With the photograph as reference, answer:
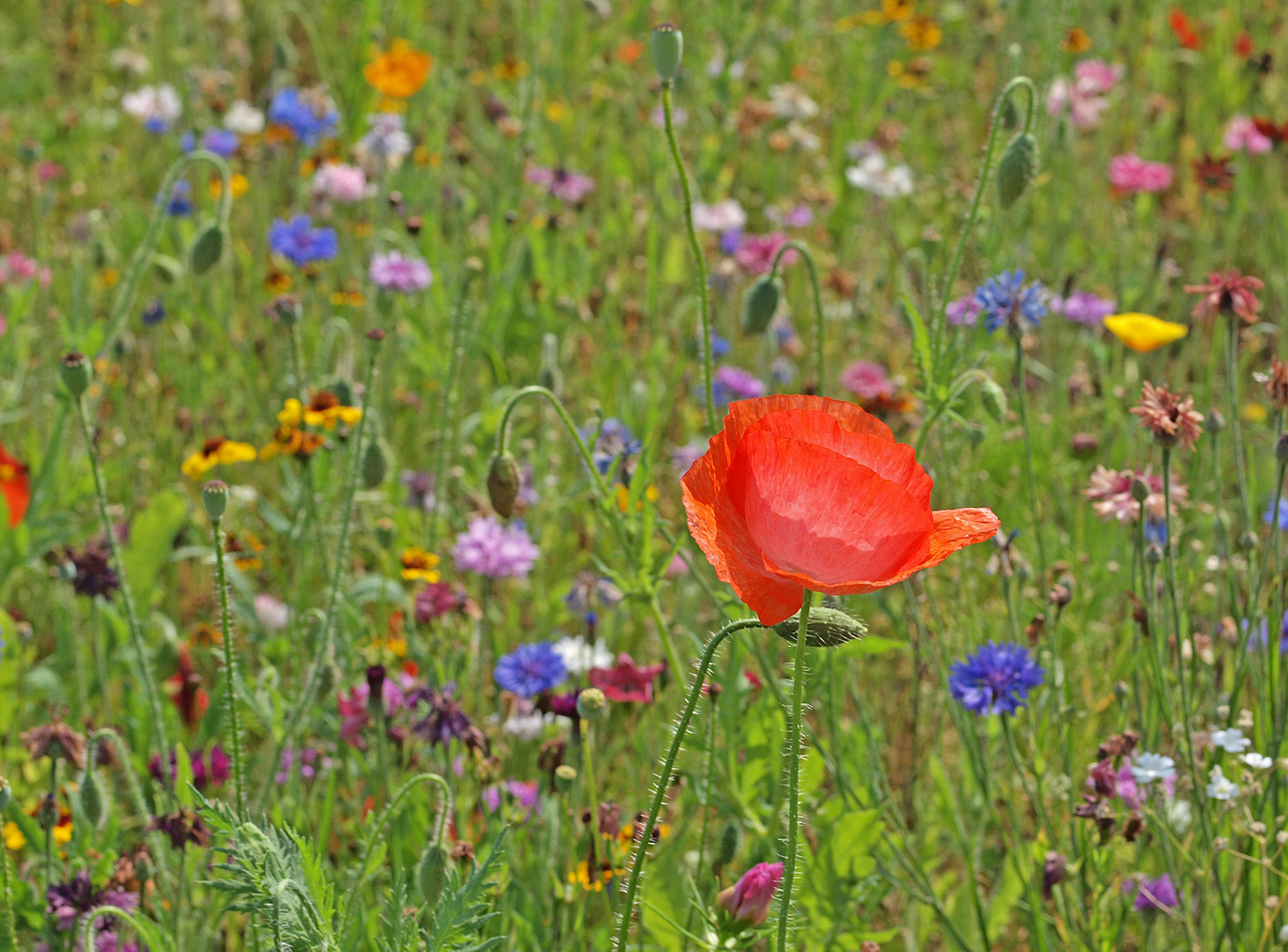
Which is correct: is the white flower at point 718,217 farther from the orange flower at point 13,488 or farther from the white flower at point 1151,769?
the white flower at point 1151,769

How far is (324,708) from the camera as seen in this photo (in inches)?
74.8

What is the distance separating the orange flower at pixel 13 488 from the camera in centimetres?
229

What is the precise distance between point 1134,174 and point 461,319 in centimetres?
202

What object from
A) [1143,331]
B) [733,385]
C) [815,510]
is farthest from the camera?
[733,385]

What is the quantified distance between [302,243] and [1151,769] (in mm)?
2147

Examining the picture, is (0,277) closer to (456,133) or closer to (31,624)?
(31,624)

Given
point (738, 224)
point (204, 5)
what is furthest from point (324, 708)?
point (204, 5)

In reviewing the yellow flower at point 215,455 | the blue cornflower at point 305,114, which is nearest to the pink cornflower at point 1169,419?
the yellow flower at point 215,455

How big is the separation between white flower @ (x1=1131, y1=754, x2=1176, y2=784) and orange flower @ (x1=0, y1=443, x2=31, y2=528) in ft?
6.35

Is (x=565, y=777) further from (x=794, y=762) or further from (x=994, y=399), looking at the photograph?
(x=994, y=399)

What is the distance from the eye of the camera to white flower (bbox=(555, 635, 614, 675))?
196cm

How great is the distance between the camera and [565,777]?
1.56 m

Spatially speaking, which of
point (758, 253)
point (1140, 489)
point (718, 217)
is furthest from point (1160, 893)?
Result: point (718, 217)

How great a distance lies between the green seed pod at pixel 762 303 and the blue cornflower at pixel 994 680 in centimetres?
65
